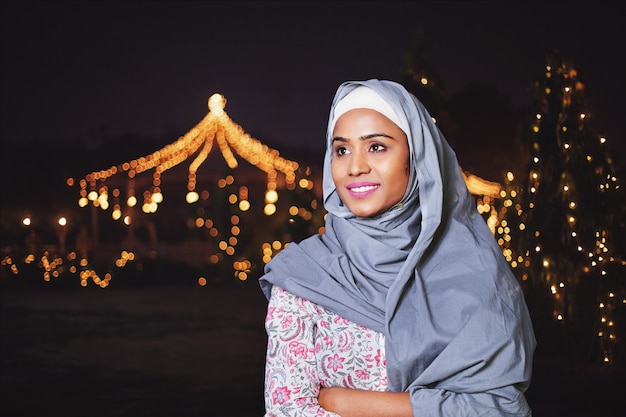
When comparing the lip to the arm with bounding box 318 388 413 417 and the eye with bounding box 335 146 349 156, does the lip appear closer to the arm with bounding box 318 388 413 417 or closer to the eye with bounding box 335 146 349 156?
Answer: the eye with bounding box 335 146 349 156

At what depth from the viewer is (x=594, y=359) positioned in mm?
5578

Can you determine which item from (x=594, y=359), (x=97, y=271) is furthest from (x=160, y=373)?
(x=97, y=271)

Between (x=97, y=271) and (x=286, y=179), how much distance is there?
2992 mm

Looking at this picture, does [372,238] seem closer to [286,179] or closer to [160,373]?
[160,373]

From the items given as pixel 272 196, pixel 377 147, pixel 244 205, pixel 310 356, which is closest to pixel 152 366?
pixel 310 356

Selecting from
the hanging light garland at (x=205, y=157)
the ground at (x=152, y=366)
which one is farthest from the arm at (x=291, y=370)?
the hanging light garland at (x=205, y=157)

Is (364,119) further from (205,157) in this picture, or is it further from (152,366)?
(205,157)

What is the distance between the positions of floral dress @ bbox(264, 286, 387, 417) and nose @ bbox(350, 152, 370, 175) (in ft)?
0.87

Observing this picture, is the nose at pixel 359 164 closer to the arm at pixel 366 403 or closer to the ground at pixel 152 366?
the arm at pixel 366 403

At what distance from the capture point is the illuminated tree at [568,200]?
4.47m

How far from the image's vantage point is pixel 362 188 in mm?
1555

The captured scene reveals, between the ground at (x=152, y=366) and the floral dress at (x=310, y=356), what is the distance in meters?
3.07

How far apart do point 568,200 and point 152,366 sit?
2966mm

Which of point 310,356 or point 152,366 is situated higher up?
point 310,356
